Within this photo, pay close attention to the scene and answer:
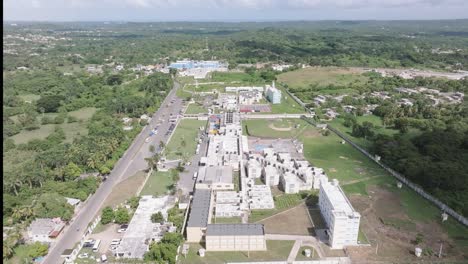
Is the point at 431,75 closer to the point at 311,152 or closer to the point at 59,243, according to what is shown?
the point at 311,152

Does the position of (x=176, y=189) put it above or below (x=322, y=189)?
below

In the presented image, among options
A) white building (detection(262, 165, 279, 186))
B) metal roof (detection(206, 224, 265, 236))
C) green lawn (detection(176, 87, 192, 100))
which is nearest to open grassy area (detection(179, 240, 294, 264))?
metal roof (detection(206, 224, 265, 236))

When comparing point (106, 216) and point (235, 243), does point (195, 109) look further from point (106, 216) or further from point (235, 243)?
point (235, 243)

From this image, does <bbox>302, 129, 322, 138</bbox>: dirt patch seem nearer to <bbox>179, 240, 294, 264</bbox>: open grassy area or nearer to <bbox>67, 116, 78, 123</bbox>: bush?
Answer: <bbox>179, 240, 294, 264</bbox>: open grassy area

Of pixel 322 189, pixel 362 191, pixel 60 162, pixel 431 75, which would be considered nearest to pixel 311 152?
pixel 362 191

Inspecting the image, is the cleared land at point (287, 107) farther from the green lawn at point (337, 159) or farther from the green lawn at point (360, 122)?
the green lawn at point (337, 159)

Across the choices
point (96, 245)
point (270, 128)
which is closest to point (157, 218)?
point (96, 245)
